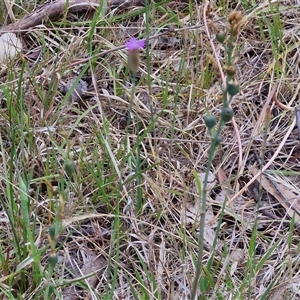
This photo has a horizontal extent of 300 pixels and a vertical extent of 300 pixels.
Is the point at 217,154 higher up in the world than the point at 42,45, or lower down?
lower down

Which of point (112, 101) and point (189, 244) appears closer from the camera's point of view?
point (189, 244)

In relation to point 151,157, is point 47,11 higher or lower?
higher

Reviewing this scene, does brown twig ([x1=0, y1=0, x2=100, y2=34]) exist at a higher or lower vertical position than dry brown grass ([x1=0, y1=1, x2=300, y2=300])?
higher

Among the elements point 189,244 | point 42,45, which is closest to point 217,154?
point 189,244

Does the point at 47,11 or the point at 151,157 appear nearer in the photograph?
the point at 151,157

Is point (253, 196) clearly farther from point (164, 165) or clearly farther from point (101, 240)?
point (101, 240)

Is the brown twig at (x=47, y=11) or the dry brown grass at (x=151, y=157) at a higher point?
the brown twig at (x=47, y=11)

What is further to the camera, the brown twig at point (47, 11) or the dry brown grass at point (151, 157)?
the brown twig at point (47, 11)

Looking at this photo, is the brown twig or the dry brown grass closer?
the dry brown grass
